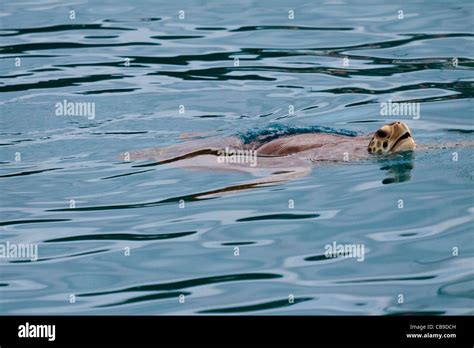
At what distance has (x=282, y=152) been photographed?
414 inches

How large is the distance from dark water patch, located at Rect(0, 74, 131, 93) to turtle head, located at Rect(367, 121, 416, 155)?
4656mm

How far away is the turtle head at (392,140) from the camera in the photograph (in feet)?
32.1

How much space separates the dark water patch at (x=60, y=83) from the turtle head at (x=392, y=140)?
466 cm

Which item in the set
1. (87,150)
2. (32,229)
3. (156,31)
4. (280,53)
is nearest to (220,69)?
(280,53)

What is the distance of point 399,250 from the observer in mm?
7812

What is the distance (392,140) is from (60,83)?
5125mm

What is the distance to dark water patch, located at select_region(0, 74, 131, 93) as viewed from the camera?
13391 mm

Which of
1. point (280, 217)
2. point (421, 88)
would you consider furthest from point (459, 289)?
point (421, 88)

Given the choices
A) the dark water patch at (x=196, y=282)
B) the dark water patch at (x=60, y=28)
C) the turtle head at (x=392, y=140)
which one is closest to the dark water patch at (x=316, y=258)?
the dark water patch at (x=196, y=282)

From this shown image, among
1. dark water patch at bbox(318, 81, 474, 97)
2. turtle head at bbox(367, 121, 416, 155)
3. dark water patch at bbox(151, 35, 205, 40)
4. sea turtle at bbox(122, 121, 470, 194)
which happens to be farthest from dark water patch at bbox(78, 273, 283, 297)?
dark water patch at bbox(151, 35, 205, 40)

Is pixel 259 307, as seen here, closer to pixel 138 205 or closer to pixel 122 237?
pixel 122 237

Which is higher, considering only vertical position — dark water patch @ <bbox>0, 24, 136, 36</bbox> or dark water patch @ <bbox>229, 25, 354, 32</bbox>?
dark water patch @ <bbox>0, 24, 136, 36</bbox>

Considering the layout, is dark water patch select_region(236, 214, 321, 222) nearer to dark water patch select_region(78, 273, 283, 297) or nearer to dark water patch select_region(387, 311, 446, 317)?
dark water patch select_region(78, 273, 283, 297)

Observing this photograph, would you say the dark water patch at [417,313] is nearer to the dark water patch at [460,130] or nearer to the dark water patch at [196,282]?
the dark water patch at [196,282]
